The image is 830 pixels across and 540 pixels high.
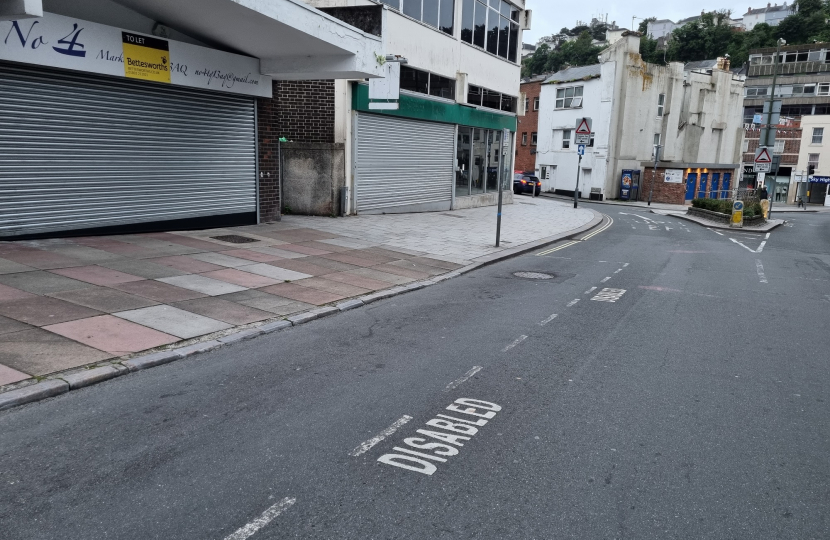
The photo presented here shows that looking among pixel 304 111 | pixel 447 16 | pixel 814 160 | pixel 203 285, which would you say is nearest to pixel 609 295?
pixel 203 285

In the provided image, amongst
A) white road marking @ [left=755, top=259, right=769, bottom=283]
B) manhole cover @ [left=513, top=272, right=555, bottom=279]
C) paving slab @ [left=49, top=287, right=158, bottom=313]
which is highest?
paving slab @ [left=49, top=287, right=158, bottom=313]

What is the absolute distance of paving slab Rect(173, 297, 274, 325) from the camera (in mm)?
7762

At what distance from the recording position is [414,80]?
2138 centimetres

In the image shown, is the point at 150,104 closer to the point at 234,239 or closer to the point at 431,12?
the point at 234,239

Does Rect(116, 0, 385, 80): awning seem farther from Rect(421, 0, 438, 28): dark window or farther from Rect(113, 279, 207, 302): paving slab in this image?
Rect(421, 0, 438, 28): dark window

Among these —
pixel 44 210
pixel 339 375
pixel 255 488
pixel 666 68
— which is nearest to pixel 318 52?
pixel 44 210

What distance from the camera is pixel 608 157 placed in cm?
4631

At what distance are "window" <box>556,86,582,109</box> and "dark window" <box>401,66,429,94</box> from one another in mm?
30071

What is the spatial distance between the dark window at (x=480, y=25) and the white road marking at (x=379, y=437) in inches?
919

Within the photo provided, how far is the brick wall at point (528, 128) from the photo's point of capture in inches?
2206

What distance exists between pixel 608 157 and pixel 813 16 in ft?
230

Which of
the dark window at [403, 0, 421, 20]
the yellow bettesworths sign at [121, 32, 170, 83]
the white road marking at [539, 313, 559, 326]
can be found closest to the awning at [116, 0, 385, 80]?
the yellow bettesworths sign at [121, 32, 170, 83]

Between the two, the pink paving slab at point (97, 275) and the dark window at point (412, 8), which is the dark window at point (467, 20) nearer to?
the dark window at point (412, 8)

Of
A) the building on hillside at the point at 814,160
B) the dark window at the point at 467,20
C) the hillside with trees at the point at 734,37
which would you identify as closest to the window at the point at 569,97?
the dark window at the point at 467,20
